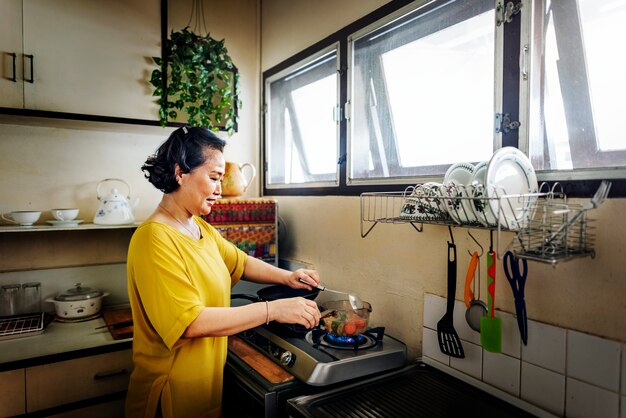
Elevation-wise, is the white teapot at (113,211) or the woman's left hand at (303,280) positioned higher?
the white teapot at (113,211)

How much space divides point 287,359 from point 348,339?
23 cm

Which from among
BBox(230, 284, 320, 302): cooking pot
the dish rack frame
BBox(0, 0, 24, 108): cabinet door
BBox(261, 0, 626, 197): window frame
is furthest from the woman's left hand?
BBox(0, 0, 24, 108): cabinet door

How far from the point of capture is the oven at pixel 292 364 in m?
1.30

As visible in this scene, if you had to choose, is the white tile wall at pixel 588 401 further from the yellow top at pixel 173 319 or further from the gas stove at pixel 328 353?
the yellow top at pixel 173 319

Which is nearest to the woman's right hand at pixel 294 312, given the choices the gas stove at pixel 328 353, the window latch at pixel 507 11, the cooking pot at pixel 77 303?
Answer: the gas stove at pixel 328 353

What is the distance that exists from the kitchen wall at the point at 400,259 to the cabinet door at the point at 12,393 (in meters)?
1.33

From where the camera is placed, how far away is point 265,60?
263cm

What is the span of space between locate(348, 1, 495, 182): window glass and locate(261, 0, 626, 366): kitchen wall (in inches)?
7.2

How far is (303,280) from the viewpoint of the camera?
1721 mm

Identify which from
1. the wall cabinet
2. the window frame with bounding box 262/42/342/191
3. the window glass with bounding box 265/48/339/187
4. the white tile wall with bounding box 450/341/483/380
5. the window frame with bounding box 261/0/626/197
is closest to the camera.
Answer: the window frame with bounding box 261/0/626/197

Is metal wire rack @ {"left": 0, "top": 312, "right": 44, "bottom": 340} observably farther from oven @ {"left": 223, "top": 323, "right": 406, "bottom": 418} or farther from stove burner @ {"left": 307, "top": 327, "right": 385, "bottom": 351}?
stove burner @ {"left": 307, "top": 327, "right": 385, "bottom": 351}

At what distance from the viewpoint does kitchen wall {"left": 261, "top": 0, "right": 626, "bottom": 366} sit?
1.00m

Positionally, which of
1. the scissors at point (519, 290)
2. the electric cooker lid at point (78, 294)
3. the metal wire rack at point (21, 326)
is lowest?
the metal wire rack at point (21, 326)

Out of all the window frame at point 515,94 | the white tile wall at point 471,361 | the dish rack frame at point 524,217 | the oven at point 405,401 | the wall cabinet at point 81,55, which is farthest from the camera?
the wall cabinet at point 81,55
